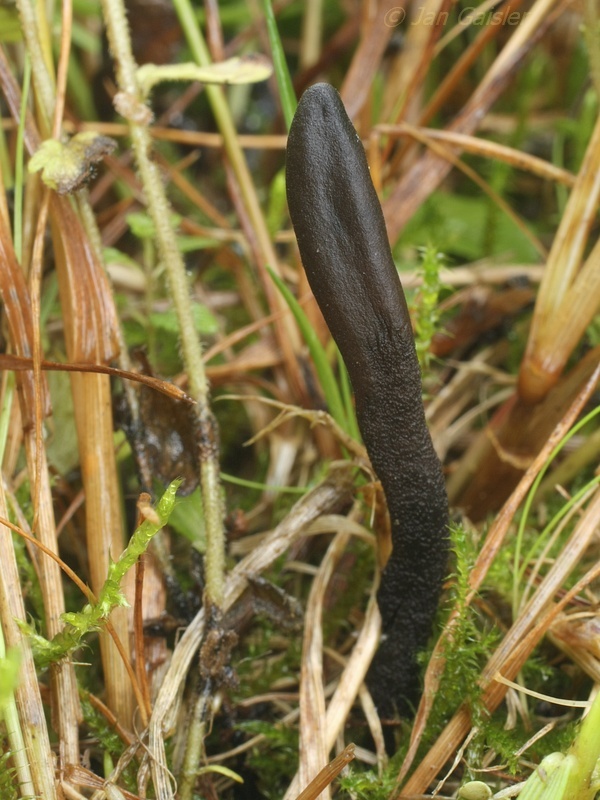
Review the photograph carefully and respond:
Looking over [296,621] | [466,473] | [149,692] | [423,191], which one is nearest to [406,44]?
[423,191]

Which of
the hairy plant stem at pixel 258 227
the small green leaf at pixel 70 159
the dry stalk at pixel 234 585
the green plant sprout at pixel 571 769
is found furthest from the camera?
the hairy plant stem at pixel 258 227

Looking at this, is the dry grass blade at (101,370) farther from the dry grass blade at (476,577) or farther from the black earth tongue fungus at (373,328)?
the dry grass blade at (476,577)

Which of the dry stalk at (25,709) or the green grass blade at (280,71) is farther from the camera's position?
the green grass blade at (280,71)

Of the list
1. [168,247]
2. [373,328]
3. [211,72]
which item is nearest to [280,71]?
[211,72]

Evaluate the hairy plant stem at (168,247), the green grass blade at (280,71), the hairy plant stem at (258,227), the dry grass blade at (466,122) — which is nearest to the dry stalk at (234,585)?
the hairy plant stem at (168,247)

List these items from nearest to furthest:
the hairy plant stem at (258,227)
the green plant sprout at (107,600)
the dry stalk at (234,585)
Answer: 1. the green plant sprout at (107,600)
2. the dry stalk at (234,585)
3. the hairy plant stem at (258,227)

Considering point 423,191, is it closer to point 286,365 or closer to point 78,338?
point 286,365

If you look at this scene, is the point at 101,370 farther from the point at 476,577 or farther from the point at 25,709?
the point at 476,577
